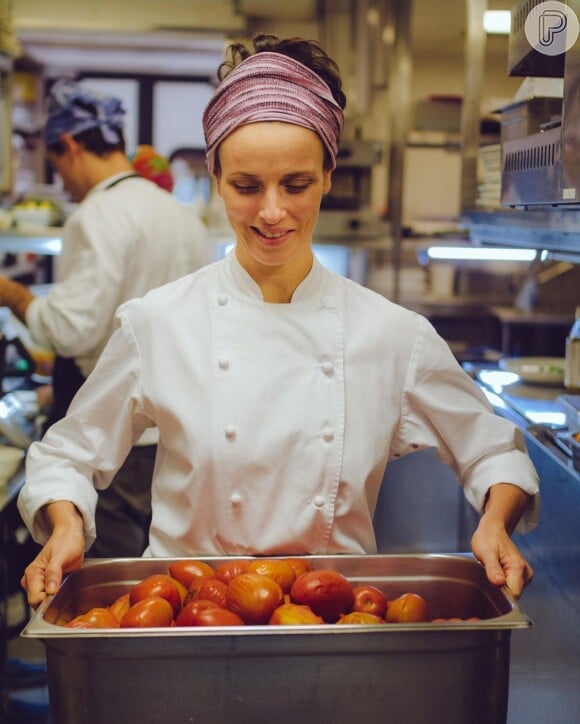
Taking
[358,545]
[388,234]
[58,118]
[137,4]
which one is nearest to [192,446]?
[358,545]

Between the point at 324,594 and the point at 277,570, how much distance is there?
0.27ft

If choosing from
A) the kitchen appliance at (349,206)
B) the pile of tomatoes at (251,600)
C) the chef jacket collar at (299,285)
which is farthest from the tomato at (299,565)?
the kitchen appliance at (349,206)

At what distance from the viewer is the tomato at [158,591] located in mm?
1247

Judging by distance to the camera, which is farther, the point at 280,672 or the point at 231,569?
the point at 231,569

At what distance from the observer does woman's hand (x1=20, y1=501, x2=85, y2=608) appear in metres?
1.26

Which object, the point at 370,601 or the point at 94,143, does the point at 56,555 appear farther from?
the point at 94,143

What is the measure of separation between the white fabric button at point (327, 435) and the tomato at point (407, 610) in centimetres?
30

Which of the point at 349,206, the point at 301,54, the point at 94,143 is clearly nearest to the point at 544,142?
the point at 301,54

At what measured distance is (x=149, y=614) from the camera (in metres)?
1.17

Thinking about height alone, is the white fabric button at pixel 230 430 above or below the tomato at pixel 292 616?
above

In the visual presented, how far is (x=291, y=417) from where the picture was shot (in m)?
1.50

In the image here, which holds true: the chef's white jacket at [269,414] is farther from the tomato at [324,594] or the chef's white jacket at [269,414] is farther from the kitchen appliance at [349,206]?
the kitchen appliance at [349,206]

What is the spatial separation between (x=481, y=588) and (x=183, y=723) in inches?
18.3

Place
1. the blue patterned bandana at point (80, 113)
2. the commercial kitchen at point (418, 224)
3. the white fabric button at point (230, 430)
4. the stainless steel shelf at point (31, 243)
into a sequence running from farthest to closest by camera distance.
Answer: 1. the stainless steel shelf at point (31, 243)
2. the blue patterned bandana at point (80, 113)
3. the commercial kitchen at point (418, 224)
4. the white fabric button at point (230, 430)
